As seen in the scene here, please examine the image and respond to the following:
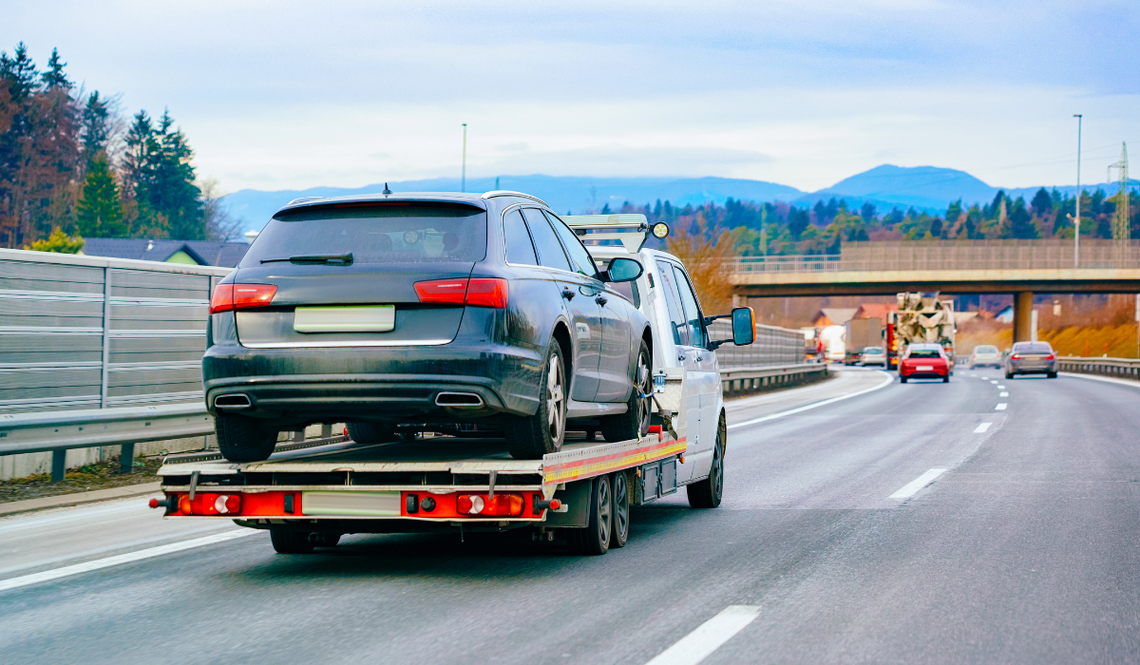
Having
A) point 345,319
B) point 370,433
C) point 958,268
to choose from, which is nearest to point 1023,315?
point 958,268

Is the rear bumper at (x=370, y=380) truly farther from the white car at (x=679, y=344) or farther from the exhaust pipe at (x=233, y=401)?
the white car at (x=679, y=344)

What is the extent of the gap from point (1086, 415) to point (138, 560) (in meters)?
20.2

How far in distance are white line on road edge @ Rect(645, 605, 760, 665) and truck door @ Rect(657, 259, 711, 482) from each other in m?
3.37

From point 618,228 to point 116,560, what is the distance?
4.74m

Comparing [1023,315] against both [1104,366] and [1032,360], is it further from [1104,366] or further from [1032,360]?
[1032,360]

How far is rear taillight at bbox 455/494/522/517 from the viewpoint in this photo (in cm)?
636

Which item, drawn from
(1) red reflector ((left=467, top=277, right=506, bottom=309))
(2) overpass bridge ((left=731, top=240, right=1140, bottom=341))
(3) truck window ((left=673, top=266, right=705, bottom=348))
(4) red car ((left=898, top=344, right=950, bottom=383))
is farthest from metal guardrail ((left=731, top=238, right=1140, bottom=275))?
(1) red reflector ((left=467, top=277, right=506, bottom=309))

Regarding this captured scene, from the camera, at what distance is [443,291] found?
638 cm

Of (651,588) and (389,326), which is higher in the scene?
(389,326)

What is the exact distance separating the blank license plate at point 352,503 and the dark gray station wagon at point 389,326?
1.25 ft

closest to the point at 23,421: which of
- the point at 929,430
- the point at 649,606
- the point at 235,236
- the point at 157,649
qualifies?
the point at 157,649

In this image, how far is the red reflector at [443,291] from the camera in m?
6.37

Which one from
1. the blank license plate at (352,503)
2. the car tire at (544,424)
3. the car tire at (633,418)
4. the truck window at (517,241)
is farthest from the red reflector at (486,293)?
the car tire at (633,418)

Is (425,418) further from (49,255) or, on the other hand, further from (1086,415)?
(1086,415)
